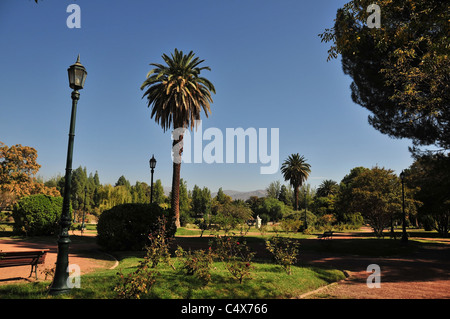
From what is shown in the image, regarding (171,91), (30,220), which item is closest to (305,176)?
(171,91)

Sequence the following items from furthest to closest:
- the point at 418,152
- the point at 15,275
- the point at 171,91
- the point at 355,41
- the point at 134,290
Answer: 1. the point at 171,91
2. the point at 418,152
3. the point at 15,275
4. the point at 355,41
5. the point at 134,290

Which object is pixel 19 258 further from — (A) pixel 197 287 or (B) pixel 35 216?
(B) pixel 35 216

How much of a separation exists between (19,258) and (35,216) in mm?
15948

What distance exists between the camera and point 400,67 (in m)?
10.7

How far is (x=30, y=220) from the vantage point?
21031 millimetres

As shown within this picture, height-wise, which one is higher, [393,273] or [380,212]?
[380,212]

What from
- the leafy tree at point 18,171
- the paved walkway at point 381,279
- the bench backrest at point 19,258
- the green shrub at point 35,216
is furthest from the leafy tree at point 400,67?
the leafy tree at point 18,171

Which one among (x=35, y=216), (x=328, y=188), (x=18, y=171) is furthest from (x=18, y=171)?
(x=328, y=188)

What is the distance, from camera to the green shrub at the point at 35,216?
829 inches

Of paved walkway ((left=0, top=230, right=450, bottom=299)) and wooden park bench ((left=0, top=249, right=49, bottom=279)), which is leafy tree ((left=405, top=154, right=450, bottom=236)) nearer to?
paved walkway ((left=0, top=230, right=450, bottom=299))

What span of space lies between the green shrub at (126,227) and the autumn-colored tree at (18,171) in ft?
75.7
